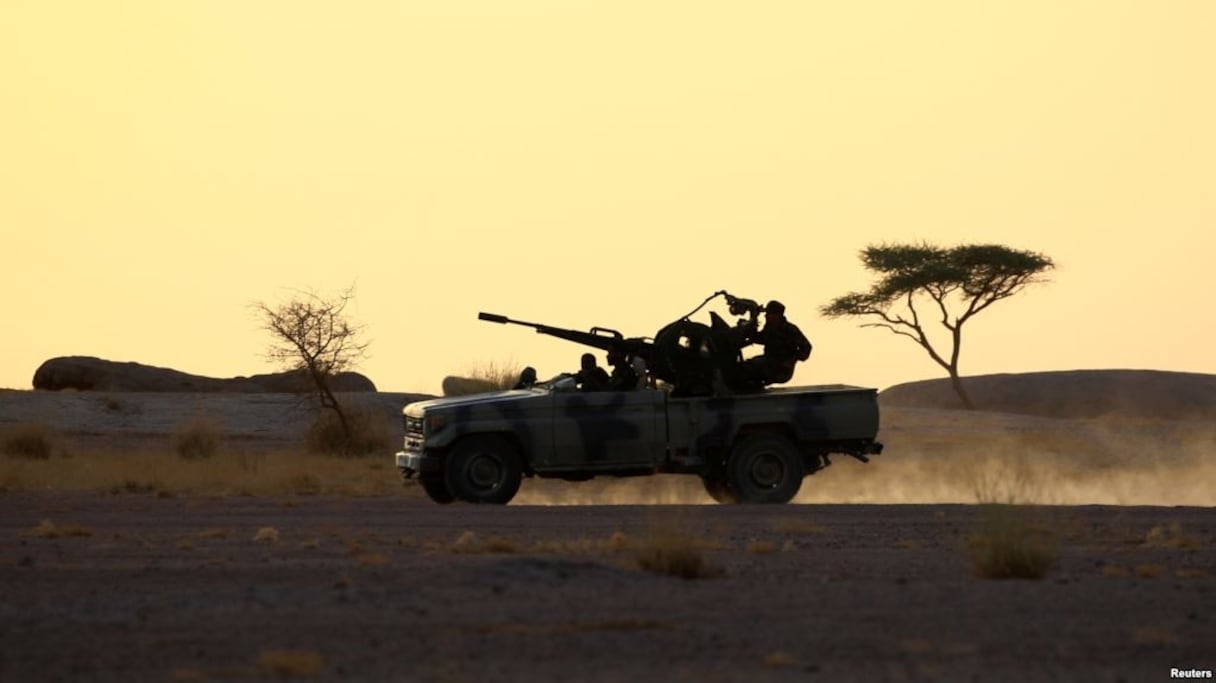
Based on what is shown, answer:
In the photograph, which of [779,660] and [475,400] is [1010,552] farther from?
[475,400]

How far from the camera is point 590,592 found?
52.7 ft

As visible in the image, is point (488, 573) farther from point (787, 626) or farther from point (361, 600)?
point (787, 626)

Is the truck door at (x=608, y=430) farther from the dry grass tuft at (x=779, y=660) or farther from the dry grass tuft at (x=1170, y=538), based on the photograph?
the dry grass tuft at (x=779, y=660)

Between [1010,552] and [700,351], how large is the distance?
11.0 meters

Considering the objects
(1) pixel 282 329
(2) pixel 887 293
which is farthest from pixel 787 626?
(2) pixel 887 293

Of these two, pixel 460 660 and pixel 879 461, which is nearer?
pixel 460 660

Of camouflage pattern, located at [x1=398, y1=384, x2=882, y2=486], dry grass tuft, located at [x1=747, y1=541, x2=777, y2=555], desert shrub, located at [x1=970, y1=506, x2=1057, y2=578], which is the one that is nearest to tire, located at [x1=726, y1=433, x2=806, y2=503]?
camouflage pattern, located at [x1=398, y1=384, x2=882, y2=486]

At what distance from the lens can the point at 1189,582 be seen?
57.8 ft

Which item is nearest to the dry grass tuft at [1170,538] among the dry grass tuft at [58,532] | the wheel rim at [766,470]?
the wheel rim at [766,470]

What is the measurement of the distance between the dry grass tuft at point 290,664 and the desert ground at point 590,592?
19 mm

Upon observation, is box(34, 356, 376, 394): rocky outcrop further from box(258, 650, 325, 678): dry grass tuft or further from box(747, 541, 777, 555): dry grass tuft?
box(258, 650, 325, 678): dry grass tuft

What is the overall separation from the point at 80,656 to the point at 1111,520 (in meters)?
15.6

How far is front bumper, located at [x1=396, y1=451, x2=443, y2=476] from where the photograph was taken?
2797cm

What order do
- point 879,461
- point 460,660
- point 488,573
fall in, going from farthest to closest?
point 879,461
point 488,573
point 460,660
